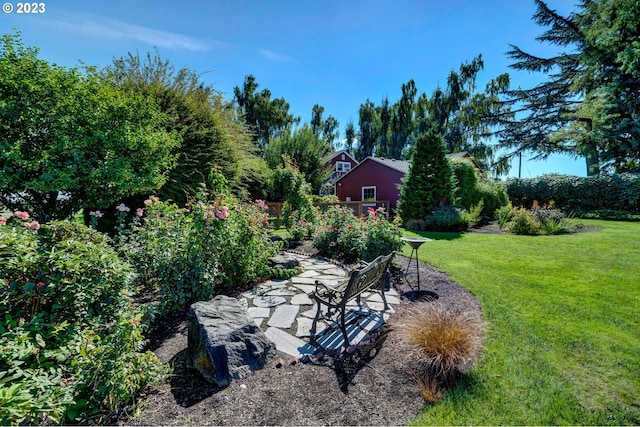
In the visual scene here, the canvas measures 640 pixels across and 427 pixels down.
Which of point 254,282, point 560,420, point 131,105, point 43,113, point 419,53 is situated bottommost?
point 560,420

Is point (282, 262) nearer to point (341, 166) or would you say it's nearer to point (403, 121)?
point (341, 166)

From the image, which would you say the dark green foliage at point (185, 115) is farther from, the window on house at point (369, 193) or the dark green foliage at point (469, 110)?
the dark green foliage at point (469, 110)

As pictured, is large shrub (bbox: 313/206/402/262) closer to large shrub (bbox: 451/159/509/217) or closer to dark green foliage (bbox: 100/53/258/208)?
dark green foliage (bbox: 100/53/258/208)

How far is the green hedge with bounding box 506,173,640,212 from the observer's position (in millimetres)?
13281

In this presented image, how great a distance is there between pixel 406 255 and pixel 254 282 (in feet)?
12.7

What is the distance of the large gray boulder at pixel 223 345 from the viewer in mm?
2170

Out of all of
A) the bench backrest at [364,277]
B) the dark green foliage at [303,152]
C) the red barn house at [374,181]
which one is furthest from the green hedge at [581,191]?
the bench backrest at [364,277]

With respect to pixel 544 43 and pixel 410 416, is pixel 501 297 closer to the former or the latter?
pixel 410 416

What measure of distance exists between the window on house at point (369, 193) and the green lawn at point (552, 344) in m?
15.5

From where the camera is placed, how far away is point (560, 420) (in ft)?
6.17

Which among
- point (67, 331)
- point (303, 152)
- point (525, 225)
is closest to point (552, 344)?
point (67, 331)

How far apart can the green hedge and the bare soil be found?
17806 mm

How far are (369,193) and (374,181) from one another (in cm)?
104

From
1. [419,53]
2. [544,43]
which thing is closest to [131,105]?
[419,53]
